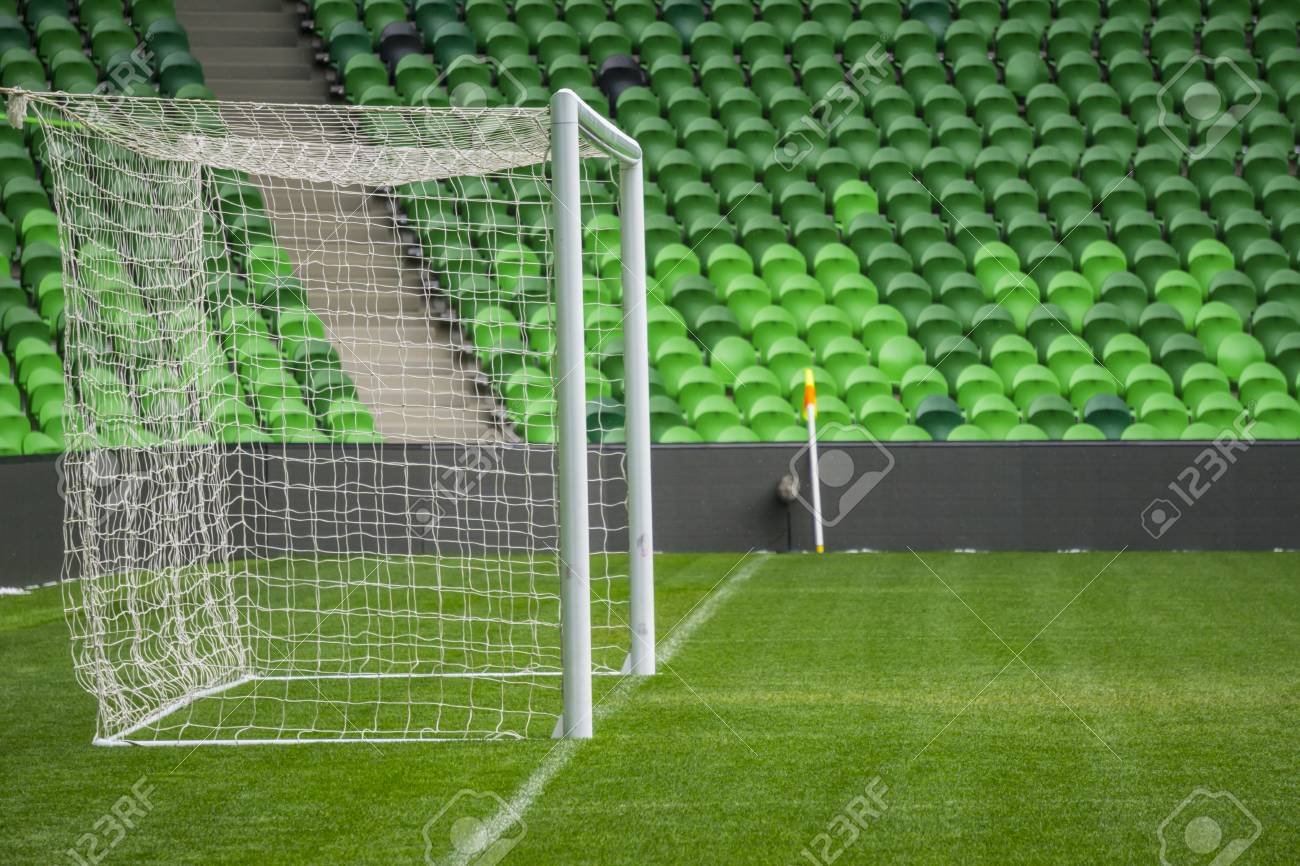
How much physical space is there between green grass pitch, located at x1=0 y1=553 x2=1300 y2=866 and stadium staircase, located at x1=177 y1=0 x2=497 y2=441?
381 cm

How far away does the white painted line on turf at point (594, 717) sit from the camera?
12.6 feet

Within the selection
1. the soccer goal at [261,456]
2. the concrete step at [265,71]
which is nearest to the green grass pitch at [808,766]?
the soccer goal at [261,456]

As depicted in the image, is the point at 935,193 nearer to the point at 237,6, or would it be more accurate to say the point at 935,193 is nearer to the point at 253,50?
the point at 253,50

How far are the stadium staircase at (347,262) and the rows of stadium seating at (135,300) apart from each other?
1.12 feet

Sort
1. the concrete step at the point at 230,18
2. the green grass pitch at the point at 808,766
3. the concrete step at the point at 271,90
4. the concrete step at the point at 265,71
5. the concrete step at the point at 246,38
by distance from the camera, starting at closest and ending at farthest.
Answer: the green grass pitch at the point at 808,766 → the concrete step at the point at 271,90 → the concrete step at the point at 265,71 → the concrete step at the point at 246,38 → the concrete step at the point at 230,18

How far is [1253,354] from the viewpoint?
38.9 ft

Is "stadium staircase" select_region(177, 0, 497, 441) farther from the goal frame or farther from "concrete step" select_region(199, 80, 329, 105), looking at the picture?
the goal frame

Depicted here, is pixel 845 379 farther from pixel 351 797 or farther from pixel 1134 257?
pixel 351 797

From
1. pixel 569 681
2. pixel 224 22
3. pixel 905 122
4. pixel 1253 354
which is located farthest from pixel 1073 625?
pixel 224 22

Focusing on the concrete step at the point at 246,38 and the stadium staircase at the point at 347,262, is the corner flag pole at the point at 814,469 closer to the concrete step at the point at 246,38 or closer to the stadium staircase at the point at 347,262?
the stadium staircase at the point at 347,262

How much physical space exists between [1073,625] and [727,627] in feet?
5.77

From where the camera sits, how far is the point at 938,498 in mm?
10961

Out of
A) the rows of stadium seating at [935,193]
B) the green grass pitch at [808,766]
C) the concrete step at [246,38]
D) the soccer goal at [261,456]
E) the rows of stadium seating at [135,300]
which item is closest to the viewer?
the green grass pitch at [808,766]

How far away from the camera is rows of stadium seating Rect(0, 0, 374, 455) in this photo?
9336mm
